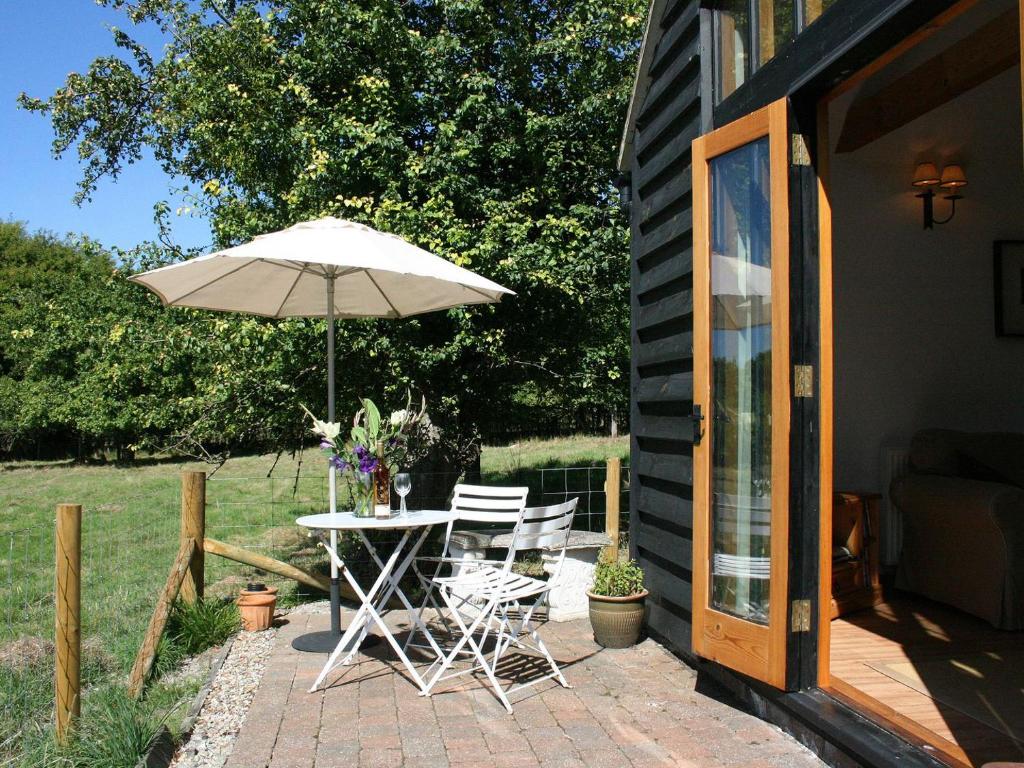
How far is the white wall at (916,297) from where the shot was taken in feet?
18.6

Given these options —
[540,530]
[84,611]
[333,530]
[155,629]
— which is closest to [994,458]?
[540,530]

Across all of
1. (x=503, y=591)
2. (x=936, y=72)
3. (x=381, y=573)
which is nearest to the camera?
(x=503, y=591)

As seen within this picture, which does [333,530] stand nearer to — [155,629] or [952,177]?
[155,629]

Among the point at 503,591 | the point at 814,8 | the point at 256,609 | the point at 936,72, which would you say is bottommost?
the point at 256,609

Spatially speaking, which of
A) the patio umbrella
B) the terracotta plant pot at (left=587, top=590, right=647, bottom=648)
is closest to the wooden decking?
the terracotta plant pot at (left=587, top=590, right=647, bottom=648)

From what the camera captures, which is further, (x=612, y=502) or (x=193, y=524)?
(x=612, y=502)

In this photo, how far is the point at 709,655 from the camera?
366cm

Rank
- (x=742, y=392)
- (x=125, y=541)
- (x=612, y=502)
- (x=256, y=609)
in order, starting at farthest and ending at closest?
(x=125, y=541), (x=612, y=502), (x=256, y=609), (x=742, y=392)

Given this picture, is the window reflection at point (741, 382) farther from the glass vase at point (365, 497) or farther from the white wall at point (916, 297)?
the white wall at point (916, 297)

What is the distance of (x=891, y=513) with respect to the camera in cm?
554

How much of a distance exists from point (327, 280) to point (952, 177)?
12.7ft

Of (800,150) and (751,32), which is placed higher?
(751,32)

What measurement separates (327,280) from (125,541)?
4.71 meters

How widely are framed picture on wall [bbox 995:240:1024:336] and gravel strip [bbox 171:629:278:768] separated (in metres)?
4.97
